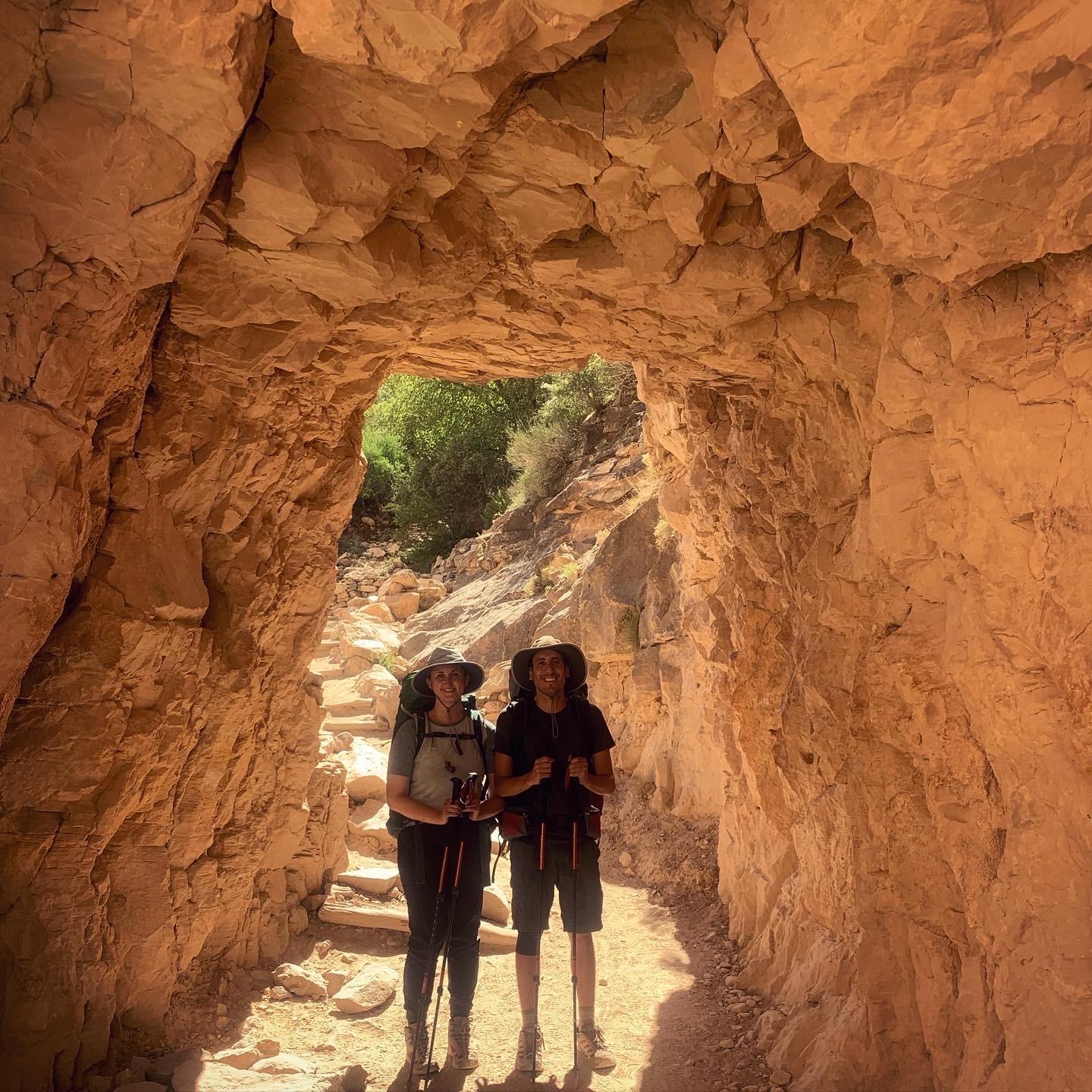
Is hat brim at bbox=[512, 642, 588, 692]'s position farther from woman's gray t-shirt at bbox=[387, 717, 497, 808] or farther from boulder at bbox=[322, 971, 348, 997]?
boulder at bbox=[322, 971, 348, 997]

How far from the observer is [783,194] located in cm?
323

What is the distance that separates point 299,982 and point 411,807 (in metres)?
2.44

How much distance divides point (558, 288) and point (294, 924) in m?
5.07

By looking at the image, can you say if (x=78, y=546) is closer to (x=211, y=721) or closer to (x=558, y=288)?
(x=211, y=721)

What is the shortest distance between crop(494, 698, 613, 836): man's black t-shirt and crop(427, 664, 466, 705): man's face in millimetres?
273

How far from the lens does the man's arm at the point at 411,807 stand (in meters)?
4.32

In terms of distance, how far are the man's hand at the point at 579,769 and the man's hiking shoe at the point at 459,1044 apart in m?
1.39

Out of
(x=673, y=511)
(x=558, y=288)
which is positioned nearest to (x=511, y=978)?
(x=673, y=511)

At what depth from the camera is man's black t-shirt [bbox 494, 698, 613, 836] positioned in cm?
458

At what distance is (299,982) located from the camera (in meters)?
5.90

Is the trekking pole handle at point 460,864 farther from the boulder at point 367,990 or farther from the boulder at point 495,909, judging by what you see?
the boulder at point 495,909

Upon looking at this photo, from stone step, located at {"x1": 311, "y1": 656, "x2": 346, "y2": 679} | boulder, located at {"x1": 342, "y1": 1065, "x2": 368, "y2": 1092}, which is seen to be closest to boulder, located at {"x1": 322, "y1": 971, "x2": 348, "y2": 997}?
boulder, located at {"x1": 342, "y1": 1065, "x2": 368, "y2": 1092}

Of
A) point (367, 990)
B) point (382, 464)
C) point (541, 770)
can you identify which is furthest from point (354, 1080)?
point (382, 464)

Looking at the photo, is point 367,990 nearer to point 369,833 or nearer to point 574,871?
point 574,871
